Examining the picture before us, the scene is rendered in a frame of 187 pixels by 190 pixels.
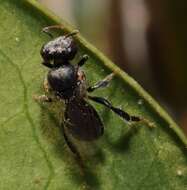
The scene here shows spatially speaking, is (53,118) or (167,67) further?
(167,67)

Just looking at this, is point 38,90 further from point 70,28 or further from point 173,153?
point 173,153

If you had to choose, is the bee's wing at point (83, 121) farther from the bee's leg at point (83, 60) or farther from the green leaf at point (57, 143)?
the bee's leg at point (83, 60)

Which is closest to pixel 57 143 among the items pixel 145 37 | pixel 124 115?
pixel 124 115

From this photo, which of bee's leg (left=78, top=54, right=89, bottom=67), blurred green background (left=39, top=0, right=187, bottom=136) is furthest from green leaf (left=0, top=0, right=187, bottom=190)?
blurred green background (left=39, top=0, right=187, bottom=136)

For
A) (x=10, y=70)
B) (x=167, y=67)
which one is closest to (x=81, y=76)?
(x=10, y=70)

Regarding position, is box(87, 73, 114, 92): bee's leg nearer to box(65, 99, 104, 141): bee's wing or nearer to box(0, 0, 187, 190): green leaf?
box(0, 0, 187, 190): green leaf

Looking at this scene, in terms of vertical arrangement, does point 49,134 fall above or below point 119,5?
above
